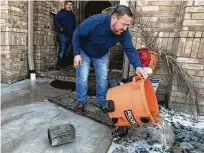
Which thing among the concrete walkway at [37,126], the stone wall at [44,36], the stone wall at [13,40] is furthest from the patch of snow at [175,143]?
the stone wall at [44,36]

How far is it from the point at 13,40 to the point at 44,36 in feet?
3.38

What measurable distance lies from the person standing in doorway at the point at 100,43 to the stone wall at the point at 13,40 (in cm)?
190

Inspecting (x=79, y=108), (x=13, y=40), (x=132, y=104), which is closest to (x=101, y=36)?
(x=132, y=104)

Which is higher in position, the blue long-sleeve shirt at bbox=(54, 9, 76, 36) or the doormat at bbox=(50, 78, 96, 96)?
the blue long-sleeve shirt at bbox=(54, 9, 76, 36)

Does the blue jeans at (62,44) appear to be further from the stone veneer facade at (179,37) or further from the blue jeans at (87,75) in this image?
the blue jeans at (87,75)

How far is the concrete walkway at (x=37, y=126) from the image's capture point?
2145mm

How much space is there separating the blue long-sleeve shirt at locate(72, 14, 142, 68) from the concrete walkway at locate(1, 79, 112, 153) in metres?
0.87

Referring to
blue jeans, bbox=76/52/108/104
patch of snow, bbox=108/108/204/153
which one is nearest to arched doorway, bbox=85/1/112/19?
blue jeans, bbox=76/52/108/104

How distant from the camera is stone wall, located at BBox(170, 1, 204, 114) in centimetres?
308

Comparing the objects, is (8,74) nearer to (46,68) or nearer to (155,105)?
(46,68)

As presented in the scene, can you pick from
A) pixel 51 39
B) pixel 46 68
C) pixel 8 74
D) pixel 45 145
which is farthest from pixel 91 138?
pixel 51 39

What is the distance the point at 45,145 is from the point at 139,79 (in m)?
1.13

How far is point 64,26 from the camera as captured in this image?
203 inches

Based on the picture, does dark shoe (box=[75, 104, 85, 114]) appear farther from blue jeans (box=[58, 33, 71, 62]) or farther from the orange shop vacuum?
blue jeans (box=[58, 33, 71, 62])
